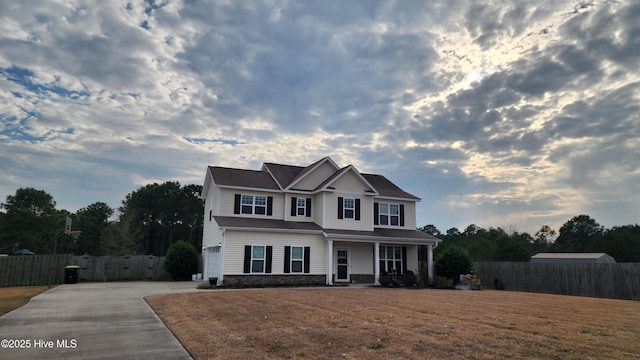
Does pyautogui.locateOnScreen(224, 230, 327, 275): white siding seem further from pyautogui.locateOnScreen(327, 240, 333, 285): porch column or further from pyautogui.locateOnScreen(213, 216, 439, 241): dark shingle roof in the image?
pyautogui.locateOnScreen(327, 240, 333, 285): porch column

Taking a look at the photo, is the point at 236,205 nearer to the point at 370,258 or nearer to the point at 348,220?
the point at 348,220

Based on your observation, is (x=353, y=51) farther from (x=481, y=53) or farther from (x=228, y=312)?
(x=228, y=312)

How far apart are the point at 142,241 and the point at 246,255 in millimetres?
37209

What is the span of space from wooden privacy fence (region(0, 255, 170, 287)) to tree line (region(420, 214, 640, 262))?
2551cm

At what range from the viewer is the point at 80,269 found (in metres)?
27.9

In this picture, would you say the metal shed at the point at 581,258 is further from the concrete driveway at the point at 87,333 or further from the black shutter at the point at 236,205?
the concrete driveway at the point at 87,333

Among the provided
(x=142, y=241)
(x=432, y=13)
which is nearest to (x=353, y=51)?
(x=432, y=13)

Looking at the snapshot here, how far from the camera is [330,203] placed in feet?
87.0

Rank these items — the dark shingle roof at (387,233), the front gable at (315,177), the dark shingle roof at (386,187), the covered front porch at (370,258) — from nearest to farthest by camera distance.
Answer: the covered front porch at (370,258) → the dark shingle roof at (387,233) → the front gable at (315,177) → the dark shingle roof at (386,187)

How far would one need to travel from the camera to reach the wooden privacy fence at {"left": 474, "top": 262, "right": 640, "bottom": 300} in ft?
67.3

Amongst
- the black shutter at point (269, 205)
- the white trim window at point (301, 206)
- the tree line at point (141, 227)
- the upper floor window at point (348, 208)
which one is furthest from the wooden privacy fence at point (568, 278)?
the tree line at point (141, 227)

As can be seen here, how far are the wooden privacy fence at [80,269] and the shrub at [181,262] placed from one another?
198cm

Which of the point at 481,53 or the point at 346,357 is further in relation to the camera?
the point at 481,53

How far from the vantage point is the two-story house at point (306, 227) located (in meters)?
23.5
